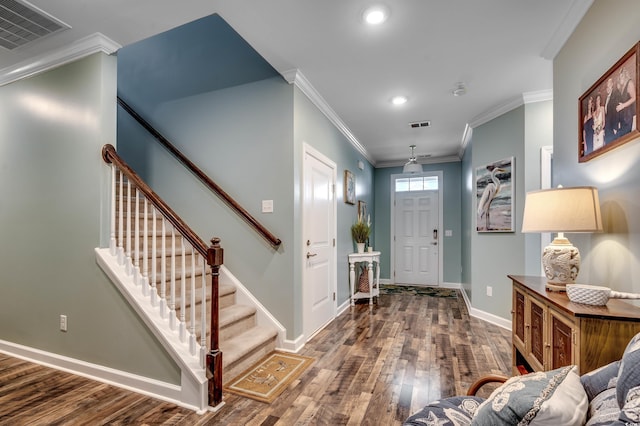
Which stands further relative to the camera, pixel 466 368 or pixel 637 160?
pixel 466 368

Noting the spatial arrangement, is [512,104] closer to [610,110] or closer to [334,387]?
[610,110]

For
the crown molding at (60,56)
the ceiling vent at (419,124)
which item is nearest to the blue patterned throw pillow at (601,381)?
the crown molding at (60,56)

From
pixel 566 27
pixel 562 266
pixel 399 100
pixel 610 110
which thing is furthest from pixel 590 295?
pixel 399 100

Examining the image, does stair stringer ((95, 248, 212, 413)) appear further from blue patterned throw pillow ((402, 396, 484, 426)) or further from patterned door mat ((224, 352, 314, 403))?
blue patterned throw pillow ((402, 396, 484, 426))

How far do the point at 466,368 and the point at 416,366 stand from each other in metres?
0.40

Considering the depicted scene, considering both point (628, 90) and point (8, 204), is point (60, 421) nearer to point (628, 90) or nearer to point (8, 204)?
point (8, 204)

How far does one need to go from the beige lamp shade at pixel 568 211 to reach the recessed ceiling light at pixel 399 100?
2.11 meters

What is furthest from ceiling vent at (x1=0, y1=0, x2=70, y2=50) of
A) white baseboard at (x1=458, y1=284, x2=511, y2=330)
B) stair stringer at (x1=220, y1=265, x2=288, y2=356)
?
white baseboard at (x1=458, y1=284, x2=511, y2=330)

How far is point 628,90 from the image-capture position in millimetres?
1533

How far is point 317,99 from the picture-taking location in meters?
3.47

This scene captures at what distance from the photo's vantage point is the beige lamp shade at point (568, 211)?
5.35ft

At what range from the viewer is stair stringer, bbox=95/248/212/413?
2.00 m

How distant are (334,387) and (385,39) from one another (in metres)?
2.60

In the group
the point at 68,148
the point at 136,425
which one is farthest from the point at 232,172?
the point at 136,425
